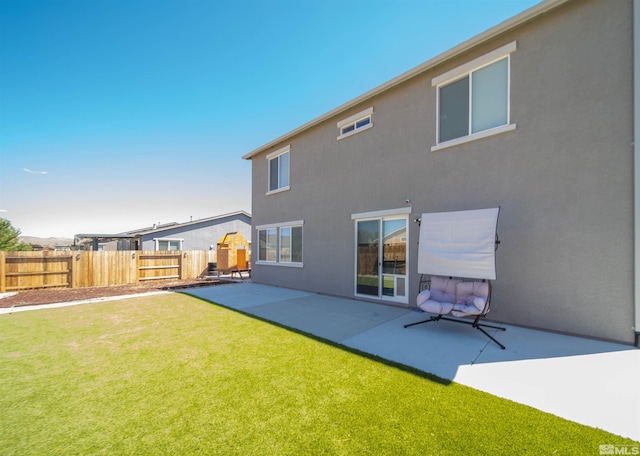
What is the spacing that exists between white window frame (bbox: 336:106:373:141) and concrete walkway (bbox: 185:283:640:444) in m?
5.74

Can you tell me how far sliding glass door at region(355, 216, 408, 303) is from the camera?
292 inches

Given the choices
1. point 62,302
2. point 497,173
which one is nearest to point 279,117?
point 497,173

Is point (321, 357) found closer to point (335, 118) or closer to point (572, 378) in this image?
point (572, 378)

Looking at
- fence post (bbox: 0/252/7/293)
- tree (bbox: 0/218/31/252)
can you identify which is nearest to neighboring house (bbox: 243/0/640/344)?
fence post (bbox: 0/252/7/293)

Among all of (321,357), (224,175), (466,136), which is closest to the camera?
(321,357)

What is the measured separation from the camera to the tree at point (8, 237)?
96.8 ft

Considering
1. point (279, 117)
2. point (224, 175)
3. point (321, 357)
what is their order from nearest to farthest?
point (321, 357)
point (279, 117)
point (224, 175)

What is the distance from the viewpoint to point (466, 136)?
6.22 meters

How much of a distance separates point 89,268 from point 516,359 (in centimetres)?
1661

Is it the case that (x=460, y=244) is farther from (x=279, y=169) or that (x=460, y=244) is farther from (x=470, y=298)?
(x=279, y=169)

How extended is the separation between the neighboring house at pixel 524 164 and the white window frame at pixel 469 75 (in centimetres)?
2

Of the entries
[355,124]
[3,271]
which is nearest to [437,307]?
[355,124]

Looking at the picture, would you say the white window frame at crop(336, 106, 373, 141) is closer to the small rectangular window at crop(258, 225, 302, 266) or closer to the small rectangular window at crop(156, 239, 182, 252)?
the small rectangular window at crop(258, 225, 302, 266)

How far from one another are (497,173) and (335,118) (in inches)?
224
